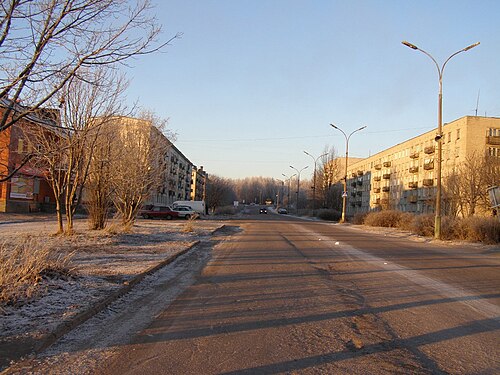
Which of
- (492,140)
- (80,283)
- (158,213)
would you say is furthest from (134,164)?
(492,140)

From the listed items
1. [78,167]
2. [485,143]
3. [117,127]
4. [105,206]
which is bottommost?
[105,206]

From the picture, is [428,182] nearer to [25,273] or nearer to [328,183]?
[328,183]

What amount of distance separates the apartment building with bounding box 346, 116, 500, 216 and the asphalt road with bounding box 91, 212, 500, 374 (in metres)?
34.3

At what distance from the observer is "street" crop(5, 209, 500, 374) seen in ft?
15.2

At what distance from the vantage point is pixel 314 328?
6012 millimetres


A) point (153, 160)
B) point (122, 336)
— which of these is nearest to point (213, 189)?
point (153, 160)

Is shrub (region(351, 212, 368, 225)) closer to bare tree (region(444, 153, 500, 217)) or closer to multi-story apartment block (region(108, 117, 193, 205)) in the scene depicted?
bare tree (region(444, 153, 500, 217))

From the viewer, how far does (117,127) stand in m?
19.4

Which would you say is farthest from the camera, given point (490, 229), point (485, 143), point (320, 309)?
point (485, 143)

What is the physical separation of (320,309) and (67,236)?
11.8 meters

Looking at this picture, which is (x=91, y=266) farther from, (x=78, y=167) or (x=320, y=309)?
(x=78, y=167)

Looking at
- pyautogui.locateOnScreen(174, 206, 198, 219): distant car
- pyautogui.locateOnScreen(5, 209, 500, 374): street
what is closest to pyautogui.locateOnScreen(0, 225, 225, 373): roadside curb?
pyautogui.locateOnScreen(5, 209, 500, 374): street

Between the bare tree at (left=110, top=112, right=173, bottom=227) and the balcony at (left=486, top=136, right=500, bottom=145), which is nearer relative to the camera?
the bare tree at (left=110, top=112, right=173, bottom=227)

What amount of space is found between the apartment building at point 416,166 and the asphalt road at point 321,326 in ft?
113
